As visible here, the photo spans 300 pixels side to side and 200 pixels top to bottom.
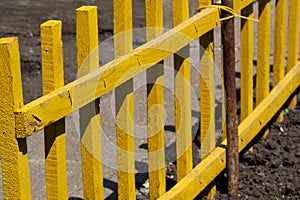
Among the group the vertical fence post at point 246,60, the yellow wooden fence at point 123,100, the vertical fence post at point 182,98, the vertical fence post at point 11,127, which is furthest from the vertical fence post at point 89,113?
the vertical fence post at point 246,60

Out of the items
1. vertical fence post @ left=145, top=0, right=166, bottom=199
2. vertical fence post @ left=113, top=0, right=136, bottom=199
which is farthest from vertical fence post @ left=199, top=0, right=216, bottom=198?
vertical fence post @ left=113, top=0, right=136, bottom=199

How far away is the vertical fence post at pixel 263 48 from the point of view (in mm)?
4691

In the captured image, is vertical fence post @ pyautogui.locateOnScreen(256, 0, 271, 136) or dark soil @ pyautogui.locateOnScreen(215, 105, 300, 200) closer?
dark soil @ pyautogui.locateOnScreen(215, 105, 300, 200)

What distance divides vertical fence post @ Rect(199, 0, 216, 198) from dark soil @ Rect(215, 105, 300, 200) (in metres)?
0.34

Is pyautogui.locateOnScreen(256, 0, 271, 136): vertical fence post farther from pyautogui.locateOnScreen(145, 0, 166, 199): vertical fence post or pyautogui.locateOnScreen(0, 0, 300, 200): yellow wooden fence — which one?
pyautogui.locateOnScreen(145, 0, 166, 199): vertical fence post

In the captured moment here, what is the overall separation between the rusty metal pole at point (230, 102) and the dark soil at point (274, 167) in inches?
5.6

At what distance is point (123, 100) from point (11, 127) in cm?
80

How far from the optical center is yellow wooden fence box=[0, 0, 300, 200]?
257 centimetres

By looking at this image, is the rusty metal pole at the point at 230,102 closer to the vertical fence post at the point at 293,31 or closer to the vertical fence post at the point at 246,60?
the vertical fence post at the point at 246,60

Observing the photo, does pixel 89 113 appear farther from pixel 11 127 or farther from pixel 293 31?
pixel 293 31

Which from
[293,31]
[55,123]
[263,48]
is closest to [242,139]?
[263,48]

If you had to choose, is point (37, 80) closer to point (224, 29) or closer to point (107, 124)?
point (107, 124)

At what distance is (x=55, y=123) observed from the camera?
2.77 m

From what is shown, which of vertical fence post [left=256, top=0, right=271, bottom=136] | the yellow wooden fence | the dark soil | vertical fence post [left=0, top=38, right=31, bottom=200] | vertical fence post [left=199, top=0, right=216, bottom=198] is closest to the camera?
vertical fence post [left=0, top=38, right=31, bottom=200]
